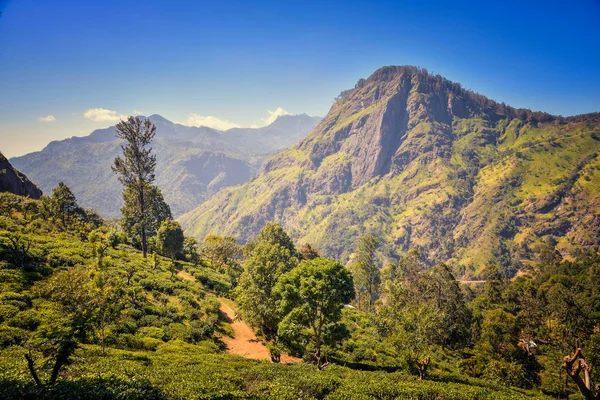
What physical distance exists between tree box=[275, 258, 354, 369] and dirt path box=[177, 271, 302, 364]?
7.31 metres

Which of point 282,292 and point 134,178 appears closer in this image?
point 282,292

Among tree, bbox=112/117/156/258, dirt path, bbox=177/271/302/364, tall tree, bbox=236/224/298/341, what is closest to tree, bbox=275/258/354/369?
tall tree, bbox=236/224/298/341

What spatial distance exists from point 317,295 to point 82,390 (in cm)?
1986

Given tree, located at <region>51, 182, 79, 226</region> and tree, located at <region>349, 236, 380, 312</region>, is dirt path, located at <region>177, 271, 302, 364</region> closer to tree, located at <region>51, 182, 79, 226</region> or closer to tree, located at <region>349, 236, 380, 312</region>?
tree, located at <region>51, 182, 79, 226</region>

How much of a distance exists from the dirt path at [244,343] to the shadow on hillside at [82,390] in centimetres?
2272

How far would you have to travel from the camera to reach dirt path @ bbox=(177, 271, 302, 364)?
36.3 metres

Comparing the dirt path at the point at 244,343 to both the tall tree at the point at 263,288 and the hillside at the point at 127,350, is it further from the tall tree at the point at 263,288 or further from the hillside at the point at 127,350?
the tall tree at the point at 263,288

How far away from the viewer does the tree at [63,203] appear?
5794 centimetres

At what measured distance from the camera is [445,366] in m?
43.2

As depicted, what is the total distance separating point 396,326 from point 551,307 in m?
66.3

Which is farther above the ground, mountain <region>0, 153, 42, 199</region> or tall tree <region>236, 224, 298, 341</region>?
mountain <region>0, 153, 42, 199</region>

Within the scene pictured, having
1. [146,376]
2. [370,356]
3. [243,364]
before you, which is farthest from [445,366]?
[146,376]

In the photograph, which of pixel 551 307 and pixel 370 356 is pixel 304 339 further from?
pixel 551 307

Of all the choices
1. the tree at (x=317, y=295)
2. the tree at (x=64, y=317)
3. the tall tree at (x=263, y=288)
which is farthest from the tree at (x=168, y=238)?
the tree at (x=317, y=295)
